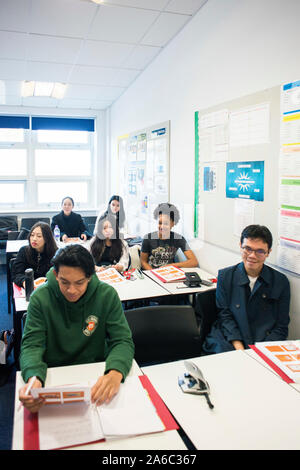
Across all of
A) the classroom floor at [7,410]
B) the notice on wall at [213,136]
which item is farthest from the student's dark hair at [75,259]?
the notice on wall at [213,136]

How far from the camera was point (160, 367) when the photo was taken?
162 cm

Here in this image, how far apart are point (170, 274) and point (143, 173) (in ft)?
7.26

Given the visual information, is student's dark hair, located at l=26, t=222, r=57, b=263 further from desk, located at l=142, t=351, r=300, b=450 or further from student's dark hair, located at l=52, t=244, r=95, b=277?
desk, located at l=142, t=351, r=300, b=450

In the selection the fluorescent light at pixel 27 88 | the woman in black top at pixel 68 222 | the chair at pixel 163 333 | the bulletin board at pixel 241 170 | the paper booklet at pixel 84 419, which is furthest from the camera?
the woman in black top at pixel 68 222

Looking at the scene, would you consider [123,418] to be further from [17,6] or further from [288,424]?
[17,6]

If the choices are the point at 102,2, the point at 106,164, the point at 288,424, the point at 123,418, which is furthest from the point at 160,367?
the point at 106,164

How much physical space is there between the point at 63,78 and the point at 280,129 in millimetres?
3770

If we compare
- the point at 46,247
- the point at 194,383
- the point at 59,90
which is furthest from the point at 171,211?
the point at 59,90

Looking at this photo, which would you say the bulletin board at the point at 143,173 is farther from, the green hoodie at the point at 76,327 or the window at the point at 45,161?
the green hoodie at the point at 76,327

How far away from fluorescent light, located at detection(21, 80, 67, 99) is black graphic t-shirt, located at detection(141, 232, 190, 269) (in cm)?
322

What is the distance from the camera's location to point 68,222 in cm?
574

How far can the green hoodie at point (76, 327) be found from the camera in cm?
158

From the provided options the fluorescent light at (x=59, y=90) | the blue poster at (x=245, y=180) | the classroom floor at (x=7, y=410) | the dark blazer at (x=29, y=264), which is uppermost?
the fluorescent light at (x=59, y=90)

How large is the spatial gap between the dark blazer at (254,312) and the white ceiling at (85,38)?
241cm
